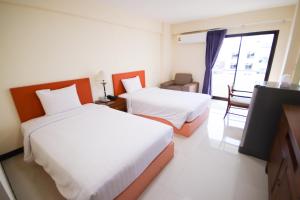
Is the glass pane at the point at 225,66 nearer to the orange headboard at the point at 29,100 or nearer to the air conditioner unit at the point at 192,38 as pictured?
the air conditioner unit at the point at 192,38

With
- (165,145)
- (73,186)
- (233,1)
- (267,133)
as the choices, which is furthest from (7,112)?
(233,1)

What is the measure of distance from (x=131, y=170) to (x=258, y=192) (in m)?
1.43

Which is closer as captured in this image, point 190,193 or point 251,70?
point 190,193

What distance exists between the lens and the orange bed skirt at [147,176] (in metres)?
1.31

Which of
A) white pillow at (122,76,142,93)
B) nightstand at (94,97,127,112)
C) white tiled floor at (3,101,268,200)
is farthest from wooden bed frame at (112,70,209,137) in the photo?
nightstand at (94,97,127,112)

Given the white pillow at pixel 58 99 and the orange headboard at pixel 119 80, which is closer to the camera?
the white pillow at pixel 58 99

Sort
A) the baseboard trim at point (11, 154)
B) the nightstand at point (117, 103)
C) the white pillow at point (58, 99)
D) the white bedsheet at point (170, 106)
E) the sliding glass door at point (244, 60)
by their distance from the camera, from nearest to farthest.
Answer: the baseboard trim at point (11, 154) < the white pillow at point (58, 99) < the white bedsheet at point (170, 106) < the nightstand at point (117, 103) < the sliding glass door at point (244, 60)

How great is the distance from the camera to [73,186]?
1087mm

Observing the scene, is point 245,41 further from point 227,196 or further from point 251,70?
point 227,196

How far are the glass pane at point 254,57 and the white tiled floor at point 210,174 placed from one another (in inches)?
101

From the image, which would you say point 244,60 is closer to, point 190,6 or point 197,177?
point 190,6

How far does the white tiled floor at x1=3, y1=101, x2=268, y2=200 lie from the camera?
151 centimetres

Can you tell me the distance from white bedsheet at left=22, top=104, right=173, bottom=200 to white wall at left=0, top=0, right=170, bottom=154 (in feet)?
2.17

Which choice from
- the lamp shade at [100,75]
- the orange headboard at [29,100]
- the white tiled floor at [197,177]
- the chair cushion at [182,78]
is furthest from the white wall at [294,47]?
the orange headboard at [29,100]
